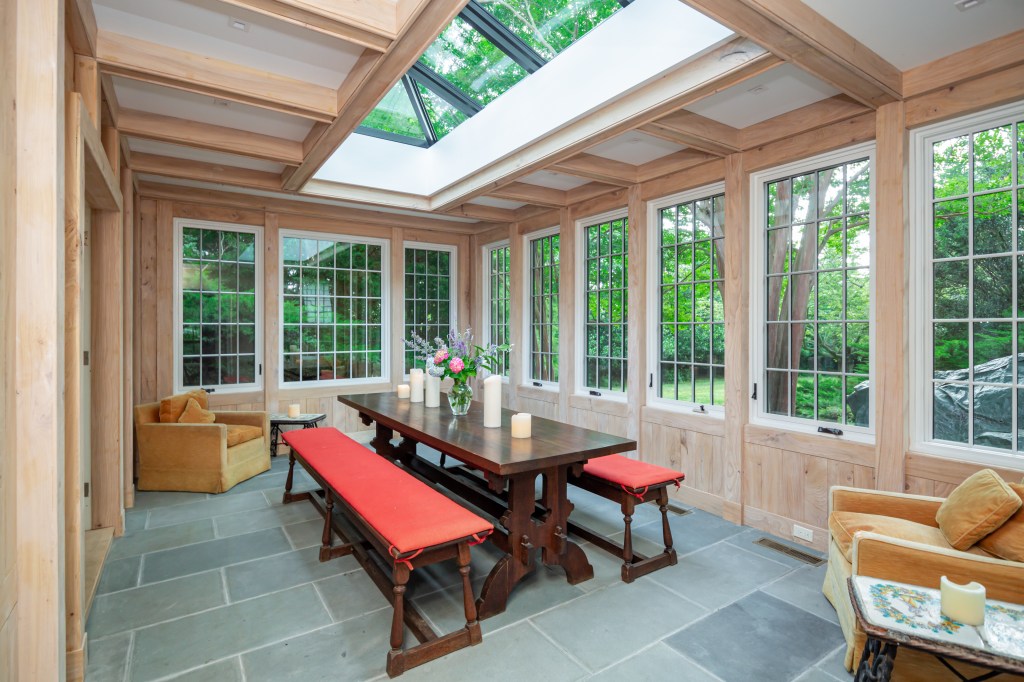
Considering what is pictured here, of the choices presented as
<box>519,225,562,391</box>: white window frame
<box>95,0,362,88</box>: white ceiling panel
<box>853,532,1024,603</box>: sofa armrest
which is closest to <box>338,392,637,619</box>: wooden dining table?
<box>853,532,1024,603</box>: sofa armrest

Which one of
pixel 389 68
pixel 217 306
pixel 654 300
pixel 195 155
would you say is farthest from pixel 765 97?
pixel 217 306

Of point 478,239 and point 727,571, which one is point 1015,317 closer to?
point 727,571

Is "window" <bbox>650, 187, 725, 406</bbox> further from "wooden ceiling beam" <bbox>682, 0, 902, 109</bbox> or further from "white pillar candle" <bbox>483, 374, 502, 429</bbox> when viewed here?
"white pillar candle" <bbox>483, 374, 502, 429</bbox>

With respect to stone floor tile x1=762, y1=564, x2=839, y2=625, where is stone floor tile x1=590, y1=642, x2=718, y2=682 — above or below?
below

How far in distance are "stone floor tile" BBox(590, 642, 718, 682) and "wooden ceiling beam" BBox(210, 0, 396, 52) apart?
278 centimetres

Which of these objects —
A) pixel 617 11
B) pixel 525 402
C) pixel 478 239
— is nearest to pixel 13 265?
pixel 617 11

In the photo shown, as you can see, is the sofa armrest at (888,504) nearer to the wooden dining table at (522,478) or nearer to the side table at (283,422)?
the wooden dining table at (522,478)

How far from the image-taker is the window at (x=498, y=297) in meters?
6.20

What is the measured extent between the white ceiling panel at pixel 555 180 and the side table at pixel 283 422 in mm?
3011

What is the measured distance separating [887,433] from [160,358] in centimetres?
568

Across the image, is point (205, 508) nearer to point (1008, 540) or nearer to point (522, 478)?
point (522, 478)

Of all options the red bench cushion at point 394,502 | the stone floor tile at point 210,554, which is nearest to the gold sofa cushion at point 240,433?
the stone floor tile at point 210,554

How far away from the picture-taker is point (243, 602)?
2.50 metres

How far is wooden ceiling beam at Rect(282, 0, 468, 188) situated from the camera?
6.82 ft
